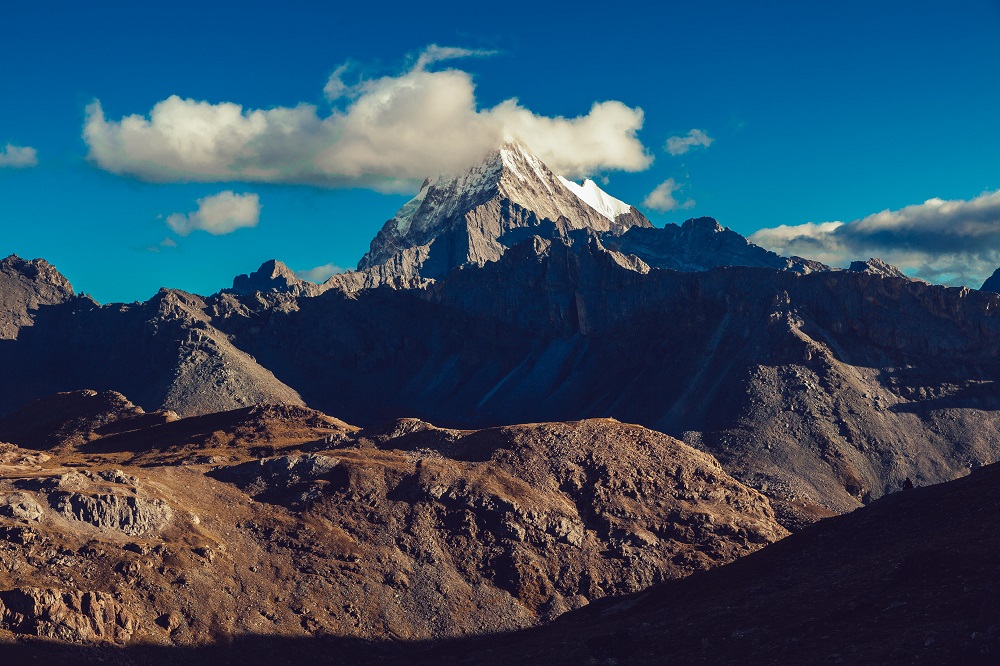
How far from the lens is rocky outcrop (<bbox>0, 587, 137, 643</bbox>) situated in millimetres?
86375

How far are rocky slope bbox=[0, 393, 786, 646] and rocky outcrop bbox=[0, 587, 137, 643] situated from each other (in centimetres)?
14

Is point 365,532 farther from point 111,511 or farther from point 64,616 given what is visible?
point 64,616

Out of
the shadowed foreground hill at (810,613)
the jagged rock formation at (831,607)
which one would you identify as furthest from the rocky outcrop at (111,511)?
the jagged rock formation at (831,607)

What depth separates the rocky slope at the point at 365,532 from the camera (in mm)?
96312

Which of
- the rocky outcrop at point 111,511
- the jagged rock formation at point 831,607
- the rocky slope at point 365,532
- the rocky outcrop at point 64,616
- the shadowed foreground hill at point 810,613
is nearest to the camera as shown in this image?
the jagged rock formation at point 831,607

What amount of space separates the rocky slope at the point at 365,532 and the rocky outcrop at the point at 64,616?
14cm

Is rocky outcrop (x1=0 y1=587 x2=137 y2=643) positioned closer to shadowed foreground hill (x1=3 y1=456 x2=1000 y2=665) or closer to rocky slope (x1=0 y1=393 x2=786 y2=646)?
rocky slope (x1=0 y1=393 x2=786 y2=646)

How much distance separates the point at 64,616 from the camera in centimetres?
8756

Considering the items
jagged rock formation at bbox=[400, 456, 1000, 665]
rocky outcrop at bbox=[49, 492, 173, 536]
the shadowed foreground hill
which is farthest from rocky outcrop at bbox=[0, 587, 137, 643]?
A: jagged rock formation at bbox=[400, 456, 1000, 665]

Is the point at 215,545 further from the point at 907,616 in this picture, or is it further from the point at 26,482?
the point at 907,616

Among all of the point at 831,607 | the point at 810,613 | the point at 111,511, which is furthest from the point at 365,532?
the point at 831,607

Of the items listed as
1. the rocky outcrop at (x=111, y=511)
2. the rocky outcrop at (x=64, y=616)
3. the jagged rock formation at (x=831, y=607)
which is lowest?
the jagged rock formation at (x=831, y=607)

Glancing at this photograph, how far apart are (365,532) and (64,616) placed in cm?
3480

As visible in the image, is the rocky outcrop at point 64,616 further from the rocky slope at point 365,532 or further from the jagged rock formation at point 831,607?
the jagged rock formation at point 831,607
